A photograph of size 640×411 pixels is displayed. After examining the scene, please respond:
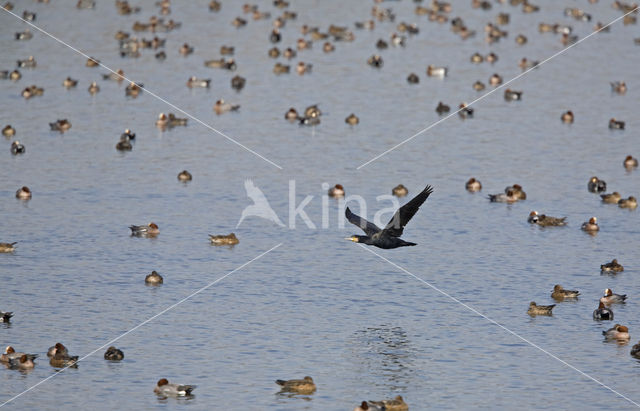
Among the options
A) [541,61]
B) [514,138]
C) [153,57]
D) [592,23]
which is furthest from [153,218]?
[592,23]

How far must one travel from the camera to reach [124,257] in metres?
45.4

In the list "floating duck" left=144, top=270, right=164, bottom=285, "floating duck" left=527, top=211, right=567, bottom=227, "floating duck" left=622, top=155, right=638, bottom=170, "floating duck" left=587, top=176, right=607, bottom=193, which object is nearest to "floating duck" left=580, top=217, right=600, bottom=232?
"floating duck" left=527, top=211, right=567, bottom=227

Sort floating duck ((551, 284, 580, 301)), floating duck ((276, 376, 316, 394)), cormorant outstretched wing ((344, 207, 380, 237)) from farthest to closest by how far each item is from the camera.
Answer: floating duck ((551, 284, 580, 301)) → cormorant outstretched wing ((344, 207, 380, 237)) → floating duck ((276, 376, 316, 394))

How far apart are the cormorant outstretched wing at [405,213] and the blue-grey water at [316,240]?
3.03 metres

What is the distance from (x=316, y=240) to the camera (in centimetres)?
4850

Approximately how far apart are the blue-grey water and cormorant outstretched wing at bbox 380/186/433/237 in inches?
119

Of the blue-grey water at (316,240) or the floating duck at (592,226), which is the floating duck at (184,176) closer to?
the blue-grey water at (316,240)

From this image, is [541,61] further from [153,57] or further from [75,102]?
[75,102]

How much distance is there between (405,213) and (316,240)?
40.8ft

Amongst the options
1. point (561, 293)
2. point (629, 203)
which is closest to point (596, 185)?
point (629, 203)

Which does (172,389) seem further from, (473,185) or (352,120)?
(352,120)

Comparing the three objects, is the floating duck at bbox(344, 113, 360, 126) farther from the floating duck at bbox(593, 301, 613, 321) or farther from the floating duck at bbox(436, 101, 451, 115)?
the floating duck at bbox(593, 301, 613, 321)

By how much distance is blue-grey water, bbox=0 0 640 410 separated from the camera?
3372 centimetres

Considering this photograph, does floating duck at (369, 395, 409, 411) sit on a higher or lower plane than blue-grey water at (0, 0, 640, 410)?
lower
